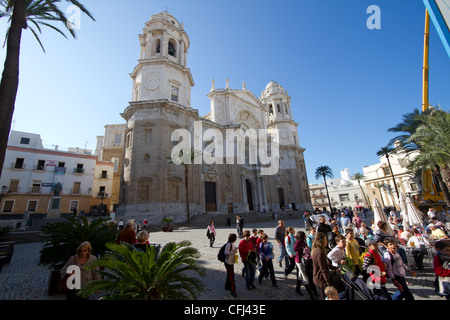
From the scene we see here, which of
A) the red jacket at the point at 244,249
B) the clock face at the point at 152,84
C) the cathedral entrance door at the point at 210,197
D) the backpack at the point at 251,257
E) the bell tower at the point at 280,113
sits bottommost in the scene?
the backpack at the point at 251,257

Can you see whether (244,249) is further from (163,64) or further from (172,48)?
(172,48)

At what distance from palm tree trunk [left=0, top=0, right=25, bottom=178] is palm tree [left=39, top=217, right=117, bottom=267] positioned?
3816mm

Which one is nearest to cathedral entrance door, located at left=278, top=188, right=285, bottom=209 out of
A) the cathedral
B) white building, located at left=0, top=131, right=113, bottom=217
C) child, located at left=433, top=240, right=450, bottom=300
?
the cathedral

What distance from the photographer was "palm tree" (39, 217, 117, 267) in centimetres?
500

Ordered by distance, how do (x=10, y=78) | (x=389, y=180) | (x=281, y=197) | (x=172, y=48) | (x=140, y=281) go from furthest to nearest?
(x=389, y=180)
(x=281, y=197)
(x=172, y=48)
(x=10, y=78)
(x=140, y=281)

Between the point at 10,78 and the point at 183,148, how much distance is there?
15886 mm

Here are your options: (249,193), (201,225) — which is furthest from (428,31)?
(201,225)

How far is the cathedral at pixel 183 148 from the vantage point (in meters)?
21.9

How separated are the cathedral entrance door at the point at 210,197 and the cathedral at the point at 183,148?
5.0 inches

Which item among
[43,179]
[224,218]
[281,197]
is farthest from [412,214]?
[43,179]

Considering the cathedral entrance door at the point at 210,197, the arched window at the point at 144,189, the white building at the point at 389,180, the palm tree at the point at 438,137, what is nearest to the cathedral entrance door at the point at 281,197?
the cathedral entrance door at the point at 210,197

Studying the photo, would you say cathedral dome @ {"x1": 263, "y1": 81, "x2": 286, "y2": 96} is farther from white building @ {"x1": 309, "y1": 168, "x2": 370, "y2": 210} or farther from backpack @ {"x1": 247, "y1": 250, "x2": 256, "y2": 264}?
backpack @ {"x1": 247, "y1": 250, "x2": 256, "y2": 264}

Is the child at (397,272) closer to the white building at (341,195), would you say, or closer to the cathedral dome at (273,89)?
the cathedral dome at (273,89)

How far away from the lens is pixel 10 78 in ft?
25.0
